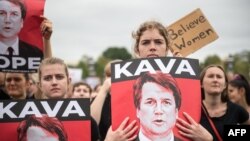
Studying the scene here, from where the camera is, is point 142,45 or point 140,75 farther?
point 142,45

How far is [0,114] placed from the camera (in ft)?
13.9

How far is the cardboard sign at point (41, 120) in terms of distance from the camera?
420 centimetres

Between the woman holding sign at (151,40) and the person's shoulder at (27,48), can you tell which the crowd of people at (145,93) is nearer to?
the woman holding sign at (151,40)

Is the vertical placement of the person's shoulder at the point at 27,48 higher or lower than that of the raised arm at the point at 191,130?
higher

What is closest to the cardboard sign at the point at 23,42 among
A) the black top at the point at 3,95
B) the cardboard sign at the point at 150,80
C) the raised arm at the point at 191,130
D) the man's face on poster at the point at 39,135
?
the black top at the point at 3,95

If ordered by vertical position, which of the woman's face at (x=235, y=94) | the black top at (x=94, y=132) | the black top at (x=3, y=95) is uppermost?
the black top at (x=3, y=95)

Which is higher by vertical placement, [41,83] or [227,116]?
[41,83]

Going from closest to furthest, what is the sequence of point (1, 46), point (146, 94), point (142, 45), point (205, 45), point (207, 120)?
1. point (146, 94)
2. point (142, 45)
3. point (207, 120)
4. point (1, 46)
5. point (205, 45)

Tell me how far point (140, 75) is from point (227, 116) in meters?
1.73

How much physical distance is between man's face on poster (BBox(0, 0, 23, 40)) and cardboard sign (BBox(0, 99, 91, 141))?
3.60 feet

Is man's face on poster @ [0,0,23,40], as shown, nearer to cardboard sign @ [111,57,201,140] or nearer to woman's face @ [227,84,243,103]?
cardboard sign @ [111,57,201,140]

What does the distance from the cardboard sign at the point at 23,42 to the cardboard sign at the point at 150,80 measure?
4.63 ft

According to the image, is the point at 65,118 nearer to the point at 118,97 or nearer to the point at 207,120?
the point at 118,97

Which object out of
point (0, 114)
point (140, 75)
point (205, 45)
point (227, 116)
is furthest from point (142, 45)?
point (205, 45)
